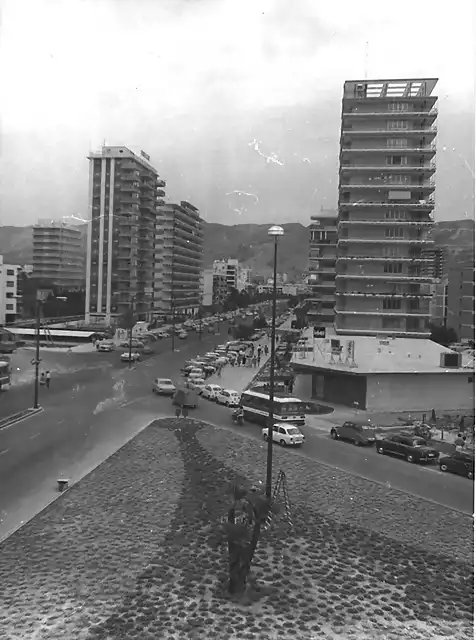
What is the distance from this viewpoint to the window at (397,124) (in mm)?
10094

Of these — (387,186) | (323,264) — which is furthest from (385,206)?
(323,264)

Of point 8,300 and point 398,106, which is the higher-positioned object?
point 398,106

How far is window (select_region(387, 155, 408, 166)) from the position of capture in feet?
32.9

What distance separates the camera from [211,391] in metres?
6.55

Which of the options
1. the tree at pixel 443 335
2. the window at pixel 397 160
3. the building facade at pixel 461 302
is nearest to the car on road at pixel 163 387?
the building facade at pixel 461 302

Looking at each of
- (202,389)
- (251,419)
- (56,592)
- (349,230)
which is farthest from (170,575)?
(349,230)

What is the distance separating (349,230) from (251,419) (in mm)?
5201

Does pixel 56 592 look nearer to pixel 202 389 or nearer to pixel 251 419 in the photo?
pixel 251 419

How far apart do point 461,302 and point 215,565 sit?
4553 mm

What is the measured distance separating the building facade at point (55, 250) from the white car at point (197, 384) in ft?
22.0

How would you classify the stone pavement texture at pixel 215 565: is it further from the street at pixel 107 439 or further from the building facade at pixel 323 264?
the building facade at pixel 323 264

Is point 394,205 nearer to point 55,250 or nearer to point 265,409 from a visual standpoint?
point 265,409

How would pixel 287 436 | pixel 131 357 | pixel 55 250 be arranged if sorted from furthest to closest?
pixel 55 250, pixel 131 357, pixel 287 436

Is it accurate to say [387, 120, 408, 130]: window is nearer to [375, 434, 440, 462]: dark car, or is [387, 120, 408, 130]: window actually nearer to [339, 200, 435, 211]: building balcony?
[339, 200, 435, 211]: building balcony
